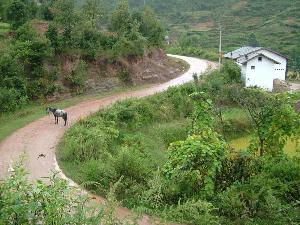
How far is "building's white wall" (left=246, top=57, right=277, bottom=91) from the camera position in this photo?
37.9 metres

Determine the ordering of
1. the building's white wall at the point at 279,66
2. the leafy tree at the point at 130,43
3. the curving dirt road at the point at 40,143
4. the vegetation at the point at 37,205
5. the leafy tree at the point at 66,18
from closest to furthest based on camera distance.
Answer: the vegetation at the point at 37,205 < the curving dirt road at the point at 40,143 < the leafy tree at the point at 66,18 < the leafy tree at the point at 130,43 < the building's white wall at the point at 279,66

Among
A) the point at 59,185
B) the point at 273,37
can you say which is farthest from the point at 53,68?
the point at 273,37

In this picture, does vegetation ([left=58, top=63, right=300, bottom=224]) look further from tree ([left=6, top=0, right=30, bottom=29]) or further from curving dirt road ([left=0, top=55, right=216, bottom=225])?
tree ([left=6, top=0, right=30, bottom=29])

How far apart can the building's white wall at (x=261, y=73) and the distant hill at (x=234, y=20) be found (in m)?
32.7

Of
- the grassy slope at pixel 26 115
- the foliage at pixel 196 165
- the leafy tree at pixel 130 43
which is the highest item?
the leafy tree at pixel 130 43

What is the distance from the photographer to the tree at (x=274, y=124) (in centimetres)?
1498

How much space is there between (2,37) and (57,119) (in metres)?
8.75

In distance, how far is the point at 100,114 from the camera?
22781mm

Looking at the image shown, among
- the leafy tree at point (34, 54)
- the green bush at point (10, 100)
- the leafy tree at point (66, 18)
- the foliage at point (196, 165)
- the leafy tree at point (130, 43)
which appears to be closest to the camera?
the foliage at point (196, 165)

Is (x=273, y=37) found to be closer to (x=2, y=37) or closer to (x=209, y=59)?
(x=209, y=59)

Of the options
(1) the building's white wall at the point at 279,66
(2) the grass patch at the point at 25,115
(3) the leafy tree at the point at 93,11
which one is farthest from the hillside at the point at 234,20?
(2) the grass patch at the point at 25,115

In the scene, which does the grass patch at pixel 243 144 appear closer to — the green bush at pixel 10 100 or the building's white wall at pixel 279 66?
the green bush at pixel 10 100

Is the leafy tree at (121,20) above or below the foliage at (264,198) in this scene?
above

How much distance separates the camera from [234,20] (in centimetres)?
9175
